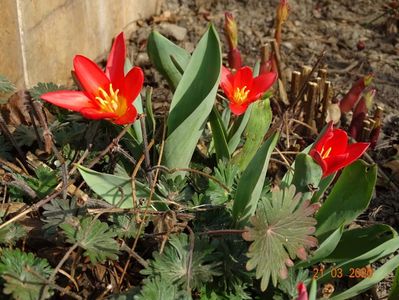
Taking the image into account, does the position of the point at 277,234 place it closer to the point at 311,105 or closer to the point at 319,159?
Answer: the point at 319,159

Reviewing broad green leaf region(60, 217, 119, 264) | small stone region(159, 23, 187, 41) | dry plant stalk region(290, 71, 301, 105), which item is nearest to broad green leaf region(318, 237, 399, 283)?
broad green leaf region(60, 217, 119, 264)

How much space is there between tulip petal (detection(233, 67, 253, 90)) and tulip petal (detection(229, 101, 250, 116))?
0.09 m

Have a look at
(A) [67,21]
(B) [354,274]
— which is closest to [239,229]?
(B) [354,274]

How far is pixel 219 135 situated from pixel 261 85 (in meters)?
0.18

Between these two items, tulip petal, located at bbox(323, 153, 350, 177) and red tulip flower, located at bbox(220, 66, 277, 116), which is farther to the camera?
red tulip flower, located at bbox(220, 66, 277, 116)

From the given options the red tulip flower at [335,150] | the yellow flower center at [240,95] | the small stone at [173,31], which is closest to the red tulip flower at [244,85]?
the yellow flower center at [240,95]

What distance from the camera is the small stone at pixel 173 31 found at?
287cm

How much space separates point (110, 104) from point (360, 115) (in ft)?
3.34

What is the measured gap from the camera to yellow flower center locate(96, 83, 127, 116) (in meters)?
1.59

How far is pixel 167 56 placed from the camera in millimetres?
1755

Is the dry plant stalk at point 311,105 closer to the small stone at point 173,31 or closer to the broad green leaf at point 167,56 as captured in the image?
the broad green leaf at point 167,56

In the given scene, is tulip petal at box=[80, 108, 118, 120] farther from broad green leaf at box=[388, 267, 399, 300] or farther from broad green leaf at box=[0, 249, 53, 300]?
broad green leaf at box=[388, 267, 399, 300]

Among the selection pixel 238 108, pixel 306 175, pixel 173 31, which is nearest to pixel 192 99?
pixel 238 108

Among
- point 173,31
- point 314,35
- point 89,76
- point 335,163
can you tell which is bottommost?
point 314,35
